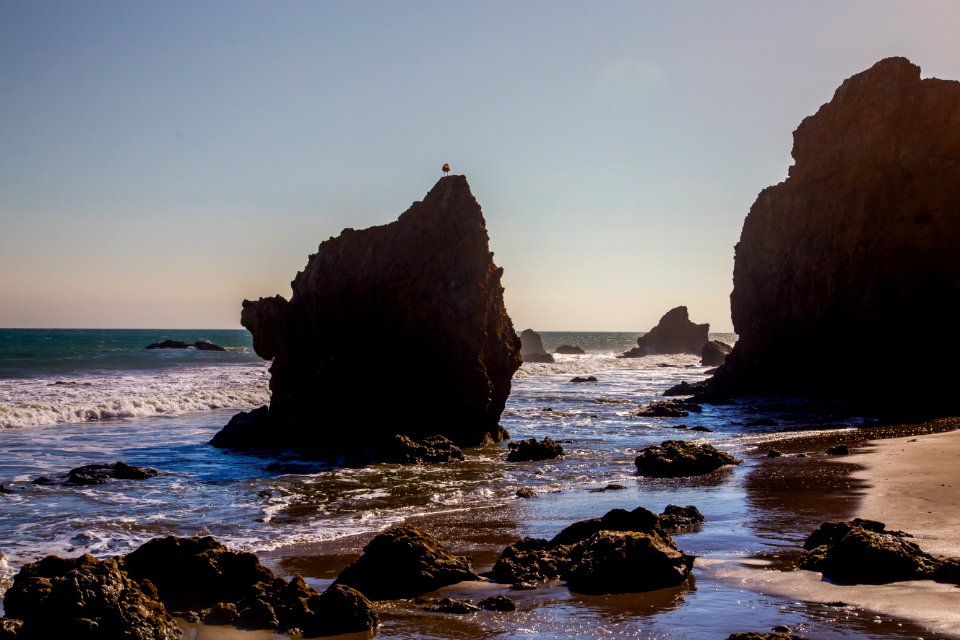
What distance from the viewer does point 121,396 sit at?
37.8m

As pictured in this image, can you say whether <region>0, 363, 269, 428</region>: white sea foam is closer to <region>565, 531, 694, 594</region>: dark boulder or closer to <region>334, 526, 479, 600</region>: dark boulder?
<region>334, 526, 479, 600</region>: dark boulder

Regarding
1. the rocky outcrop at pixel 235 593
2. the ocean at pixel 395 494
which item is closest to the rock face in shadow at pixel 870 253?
the ocean at pixel 395 494

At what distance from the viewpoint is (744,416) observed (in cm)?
3359

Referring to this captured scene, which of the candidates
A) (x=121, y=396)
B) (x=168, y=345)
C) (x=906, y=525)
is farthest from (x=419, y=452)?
(x=168, y=345)

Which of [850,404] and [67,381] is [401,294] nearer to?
[850,404]

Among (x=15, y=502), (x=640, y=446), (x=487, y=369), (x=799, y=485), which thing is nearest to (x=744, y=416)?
(x=640, y=446)

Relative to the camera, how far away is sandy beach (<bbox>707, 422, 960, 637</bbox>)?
743 centimetres

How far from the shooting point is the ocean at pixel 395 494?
26.0ft

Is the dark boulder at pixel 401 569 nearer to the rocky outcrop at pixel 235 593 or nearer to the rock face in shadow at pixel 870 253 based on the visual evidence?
the rocky outcrop at pixel 235 593

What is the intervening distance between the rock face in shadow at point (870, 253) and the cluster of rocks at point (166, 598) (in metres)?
28.6

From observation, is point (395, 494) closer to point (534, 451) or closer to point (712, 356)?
point (534, 451)

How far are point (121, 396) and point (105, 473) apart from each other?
68.5 feet

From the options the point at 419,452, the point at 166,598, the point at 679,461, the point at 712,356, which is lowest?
the point at 419,452

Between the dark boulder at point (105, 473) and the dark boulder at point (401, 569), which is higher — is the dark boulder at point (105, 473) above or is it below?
below
